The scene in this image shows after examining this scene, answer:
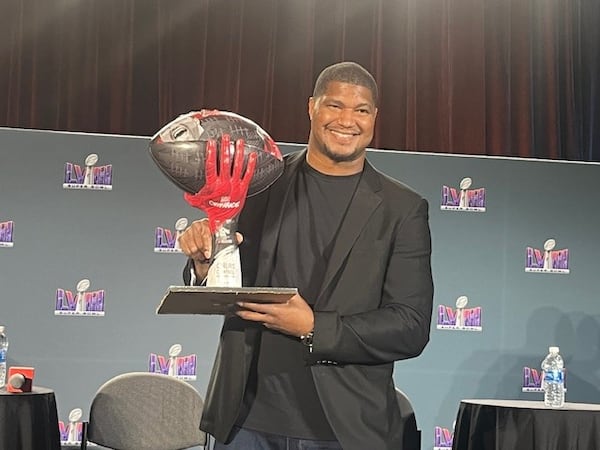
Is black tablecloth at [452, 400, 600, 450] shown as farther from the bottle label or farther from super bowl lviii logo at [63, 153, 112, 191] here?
super bowl lviii logo at [63, 153, 112, 191]

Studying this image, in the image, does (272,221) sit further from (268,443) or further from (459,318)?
(459,318)

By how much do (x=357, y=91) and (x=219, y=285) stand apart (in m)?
0.65

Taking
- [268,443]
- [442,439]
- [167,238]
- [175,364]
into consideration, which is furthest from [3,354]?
[268,443]

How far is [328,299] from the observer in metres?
2.24

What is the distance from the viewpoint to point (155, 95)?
5.68 m

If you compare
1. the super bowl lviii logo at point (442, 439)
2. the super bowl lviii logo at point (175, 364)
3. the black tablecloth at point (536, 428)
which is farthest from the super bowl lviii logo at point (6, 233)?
the black tablecloth at point (536, 428)

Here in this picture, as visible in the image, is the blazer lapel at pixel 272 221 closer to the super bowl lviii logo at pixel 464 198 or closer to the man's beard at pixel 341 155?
the man's beard at pixel 341 155

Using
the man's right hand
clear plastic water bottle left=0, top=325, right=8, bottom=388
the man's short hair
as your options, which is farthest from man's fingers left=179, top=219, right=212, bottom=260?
clear plastic water bottle left=0, top=325, right=8, bottom=388

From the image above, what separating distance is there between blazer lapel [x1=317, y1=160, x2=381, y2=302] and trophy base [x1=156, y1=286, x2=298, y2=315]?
0.25 m

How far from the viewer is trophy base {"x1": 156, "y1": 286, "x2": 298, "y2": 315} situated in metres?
1.91

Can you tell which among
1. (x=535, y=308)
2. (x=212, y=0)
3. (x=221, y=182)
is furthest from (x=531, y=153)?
(x=221, y=182)

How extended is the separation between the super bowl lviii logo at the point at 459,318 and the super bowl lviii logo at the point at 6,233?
7.41 feet

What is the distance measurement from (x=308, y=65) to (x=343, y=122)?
352 cm

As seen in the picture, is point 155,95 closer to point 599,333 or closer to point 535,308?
point 535,308
